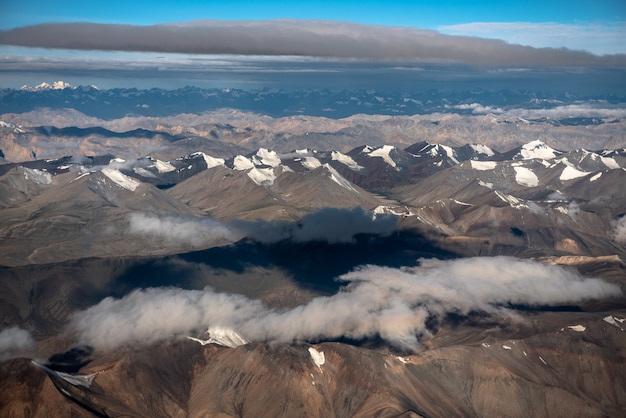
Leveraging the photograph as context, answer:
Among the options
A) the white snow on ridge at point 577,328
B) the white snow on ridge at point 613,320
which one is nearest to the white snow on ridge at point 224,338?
the white snow on ridge at point 577,328

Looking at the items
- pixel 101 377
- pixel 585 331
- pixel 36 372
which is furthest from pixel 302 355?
pixel 585 331

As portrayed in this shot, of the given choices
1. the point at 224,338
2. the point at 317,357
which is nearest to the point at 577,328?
the point at 317,357

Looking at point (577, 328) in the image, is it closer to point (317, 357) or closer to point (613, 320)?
point (613, 320)

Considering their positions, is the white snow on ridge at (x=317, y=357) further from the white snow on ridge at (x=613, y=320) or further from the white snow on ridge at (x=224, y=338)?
the white snow on ridge at (x=613, y=320)

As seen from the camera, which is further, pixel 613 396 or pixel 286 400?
pixel 613 396

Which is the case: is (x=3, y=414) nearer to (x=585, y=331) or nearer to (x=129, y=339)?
(x=129, y=339)

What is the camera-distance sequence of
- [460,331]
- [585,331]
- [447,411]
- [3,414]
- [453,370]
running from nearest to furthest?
[3,414]
[447,411]
[453,370]
[585,331]
[460,331]

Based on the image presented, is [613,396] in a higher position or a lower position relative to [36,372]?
lower

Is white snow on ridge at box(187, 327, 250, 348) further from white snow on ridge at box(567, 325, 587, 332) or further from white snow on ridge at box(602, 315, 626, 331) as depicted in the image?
white snow on ridge at box(602, 315, 626, 331)
